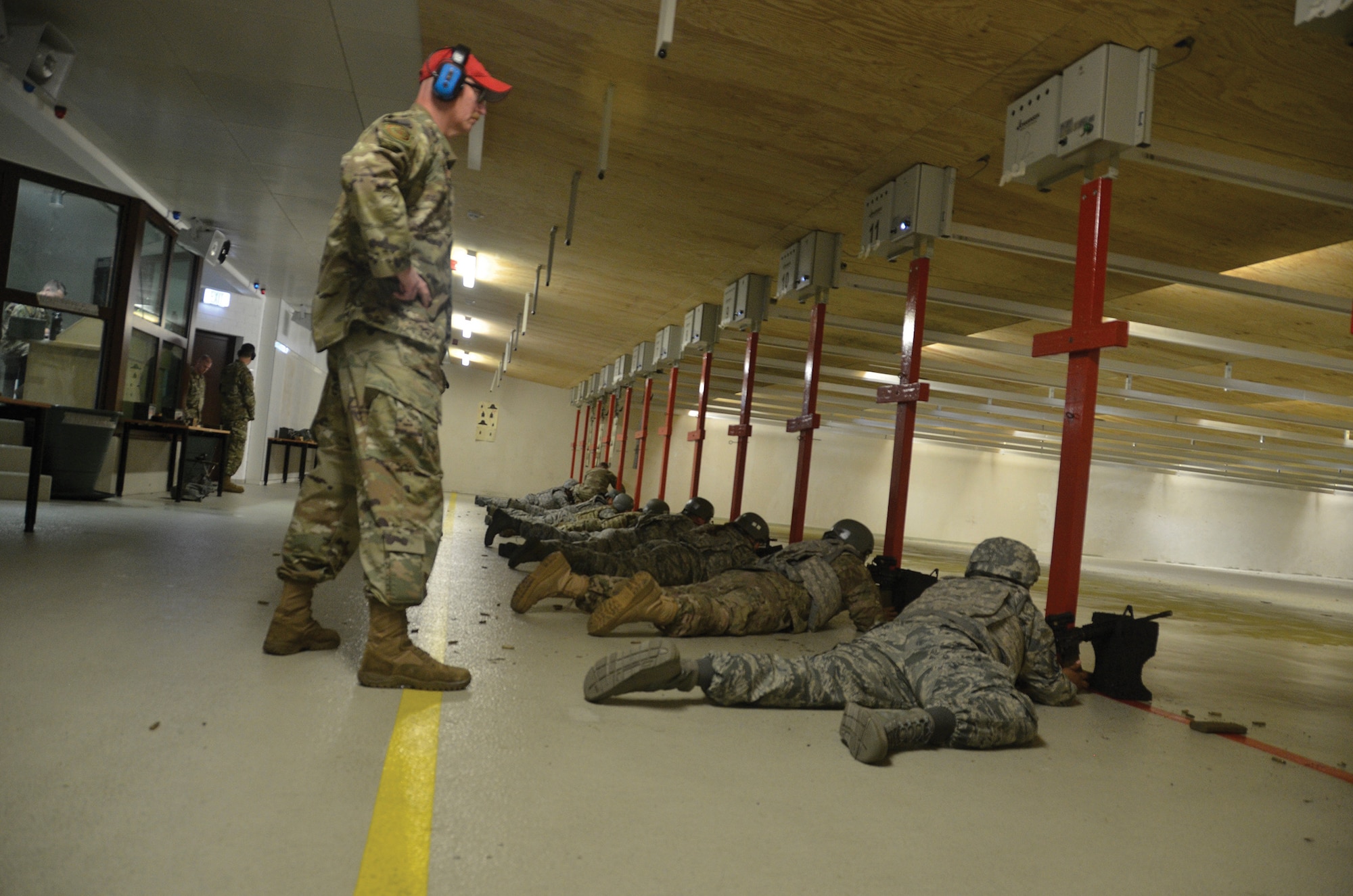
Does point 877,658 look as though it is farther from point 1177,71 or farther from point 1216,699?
point 1177,71

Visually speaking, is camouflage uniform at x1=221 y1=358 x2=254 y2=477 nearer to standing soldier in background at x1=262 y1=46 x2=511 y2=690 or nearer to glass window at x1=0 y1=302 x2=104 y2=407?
glass window at x1=0 y1=302 x2=104 y2=407

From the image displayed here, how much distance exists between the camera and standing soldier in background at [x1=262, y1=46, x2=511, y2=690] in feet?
8.57

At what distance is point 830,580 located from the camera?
180 inches

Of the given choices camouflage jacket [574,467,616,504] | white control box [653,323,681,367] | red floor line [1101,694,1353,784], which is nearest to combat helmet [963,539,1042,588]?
red floor line [1101,694,1353,784]

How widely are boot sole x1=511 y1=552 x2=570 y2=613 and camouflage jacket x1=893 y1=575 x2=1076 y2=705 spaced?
1.80 metres

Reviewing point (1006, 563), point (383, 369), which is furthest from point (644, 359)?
point (383, 369)

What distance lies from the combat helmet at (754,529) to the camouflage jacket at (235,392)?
317 inches

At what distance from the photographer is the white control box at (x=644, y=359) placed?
14608mm

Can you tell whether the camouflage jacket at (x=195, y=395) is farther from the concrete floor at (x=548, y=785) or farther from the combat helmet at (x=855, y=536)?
the combat helmet at (x=855, y=536)

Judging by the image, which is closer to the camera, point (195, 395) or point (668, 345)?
point (195, 395)

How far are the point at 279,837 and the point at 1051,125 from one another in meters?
4.48

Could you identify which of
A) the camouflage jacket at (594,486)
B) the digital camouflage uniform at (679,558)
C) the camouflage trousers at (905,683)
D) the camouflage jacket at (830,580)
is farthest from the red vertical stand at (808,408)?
the camouflage jacket at (594,486)

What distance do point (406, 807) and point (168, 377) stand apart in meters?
11.5

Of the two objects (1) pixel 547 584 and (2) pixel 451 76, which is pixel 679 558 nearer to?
(1) pixel 547 584
